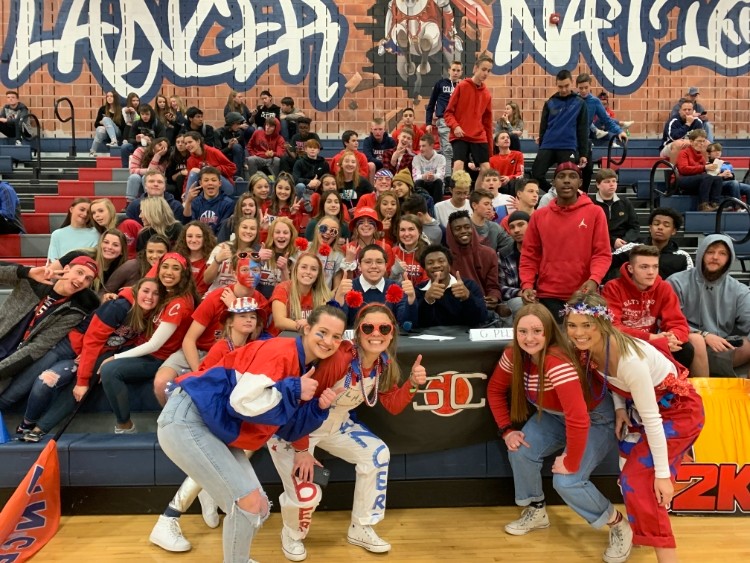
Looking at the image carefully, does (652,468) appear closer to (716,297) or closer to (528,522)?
(528,522)

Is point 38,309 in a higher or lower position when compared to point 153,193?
lower

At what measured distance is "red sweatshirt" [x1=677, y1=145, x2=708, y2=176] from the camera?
27.6ft

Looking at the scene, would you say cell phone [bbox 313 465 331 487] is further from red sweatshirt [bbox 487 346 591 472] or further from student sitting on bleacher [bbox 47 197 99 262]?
student sitting on bleacher [bbox 47 197 99 262]

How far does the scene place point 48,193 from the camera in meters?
9.90

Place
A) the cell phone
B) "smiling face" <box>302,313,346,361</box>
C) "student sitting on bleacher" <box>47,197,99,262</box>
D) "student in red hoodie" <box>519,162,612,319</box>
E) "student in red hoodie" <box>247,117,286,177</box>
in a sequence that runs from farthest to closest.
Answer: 1. "student in red hoodie" <box>247,117,286,177</box>
2. "student sitting on bleacher" <box>47,197,99,262</box>
3. "student in red hoodie" <box>519,162,612,319</box>
4. the cell phone
5. "smiling face" <box>302,313,346,361</box>

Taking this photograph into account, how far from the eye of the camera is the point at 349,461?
3.93 m

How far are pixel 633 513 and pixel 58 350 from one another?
131 inches

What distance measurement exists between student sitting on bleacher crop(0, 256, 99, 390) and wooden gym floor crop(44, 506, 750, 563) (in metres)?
1.01

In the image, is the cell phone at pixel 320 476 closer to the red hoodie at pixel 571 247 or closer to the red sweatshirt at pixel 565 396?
the red sweatshirt at pixel 565 396

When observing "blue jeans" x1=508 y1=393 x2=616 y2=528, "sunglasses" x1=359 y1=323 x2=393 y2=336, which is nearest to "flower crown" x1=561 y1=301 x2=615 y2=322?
"blue jeans" x1=508 y1=393 x2=616 y2=528

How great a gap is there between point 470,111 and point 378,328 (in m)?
4.81

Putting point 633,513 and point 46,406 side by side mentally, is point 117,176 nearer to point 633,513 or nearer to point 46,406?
point 46,406

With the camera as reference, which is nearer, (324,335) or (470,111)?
(324,335)

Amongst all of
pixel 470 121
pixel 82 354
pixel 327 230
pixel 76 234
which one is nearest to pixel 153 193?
pixel 76 234
